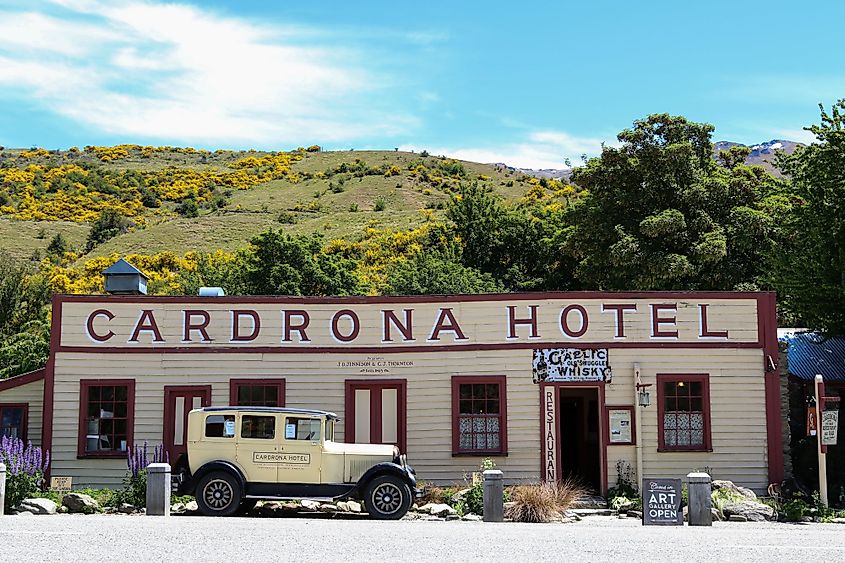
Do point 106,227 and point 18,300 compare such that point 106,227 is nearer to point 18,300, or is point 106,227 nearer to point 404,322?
point 18,300

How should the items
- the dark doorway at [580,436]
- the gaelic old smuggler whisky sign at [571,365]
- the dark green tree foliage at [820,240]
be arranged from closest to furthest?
1. the gaelic old smuggler whisky sign at [571,365]
2. the dark doorway at [580,436]
3. the dark green tree foliage at [820,240]

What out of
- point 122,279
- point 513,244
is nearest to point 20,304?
point 122,279

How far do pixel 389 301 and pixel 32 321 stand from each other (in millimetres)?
20007

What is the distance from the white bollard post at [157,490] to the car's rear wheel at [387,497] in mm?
3346

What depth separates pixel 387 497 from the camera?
17391 millimetres

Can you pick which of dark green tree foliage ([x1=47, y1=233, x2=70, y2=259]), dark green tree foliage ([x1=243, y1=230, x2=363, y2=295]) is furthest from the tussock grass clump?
dark green tree foliage ([x1=47, y1=233, x2=70, y2=259])

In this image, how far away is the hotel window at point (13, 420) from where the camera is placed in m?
22.0

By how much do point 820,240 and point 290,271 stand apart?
20729 mm

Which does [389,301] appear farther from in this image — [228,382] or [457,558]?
[457,558]

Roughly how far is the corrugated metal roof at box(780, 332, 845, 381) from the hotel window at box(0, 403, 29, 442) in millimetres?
17912

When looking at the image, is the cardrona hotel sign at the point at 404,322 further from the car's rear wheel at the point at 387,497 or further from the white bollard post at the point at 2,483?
the car's rear wheel at the point at 387,497

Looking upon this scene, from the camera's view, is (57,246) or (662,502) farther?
(57,246)

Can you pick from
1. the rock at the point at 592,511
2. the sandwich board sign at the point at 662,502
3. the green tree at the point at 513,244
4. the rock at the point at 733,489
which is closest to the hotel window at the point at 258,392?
the rock at the point at 592,511

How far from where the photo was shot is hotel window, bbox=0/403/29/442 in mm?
21984
